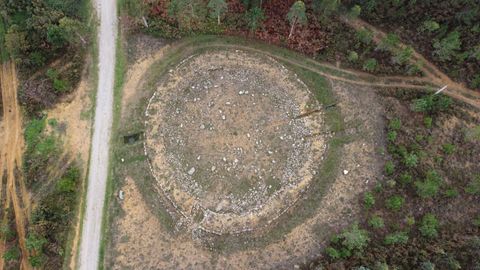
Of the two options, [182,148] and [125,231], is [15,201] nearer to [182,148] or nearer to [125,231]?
[125,231]

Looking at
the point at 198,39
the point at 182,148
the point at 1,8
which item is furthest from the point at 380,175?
the point at 1,8

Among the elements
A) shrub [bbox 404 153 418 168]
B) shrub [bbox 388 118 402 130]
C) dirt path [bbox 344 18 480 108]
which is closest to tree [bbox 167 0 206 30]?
dirt path [bbox 344 18 480 108]

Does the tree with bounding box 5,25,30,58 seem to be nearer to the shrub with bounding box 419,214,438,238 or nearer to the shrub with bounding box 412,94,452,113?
the shrub with bounding box 412,94,452,113

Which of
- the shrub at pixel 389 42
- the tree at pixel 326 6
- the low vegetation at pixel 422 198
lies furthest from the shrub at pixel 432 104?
the tree at pixel 326 6

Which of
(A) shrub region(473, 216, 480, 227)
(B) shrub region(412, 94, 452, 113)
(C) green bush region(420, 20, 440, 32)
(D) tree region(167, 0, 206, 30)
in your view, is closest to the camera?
(A) shrub region(473, 216, 480, 227)

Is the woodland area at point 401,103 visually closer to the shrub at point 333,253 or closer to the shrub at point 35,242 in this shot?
the shrub at point 333,253

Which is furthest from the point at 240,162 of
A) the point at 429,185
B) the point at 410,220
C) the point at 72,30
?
the point at 72,30
